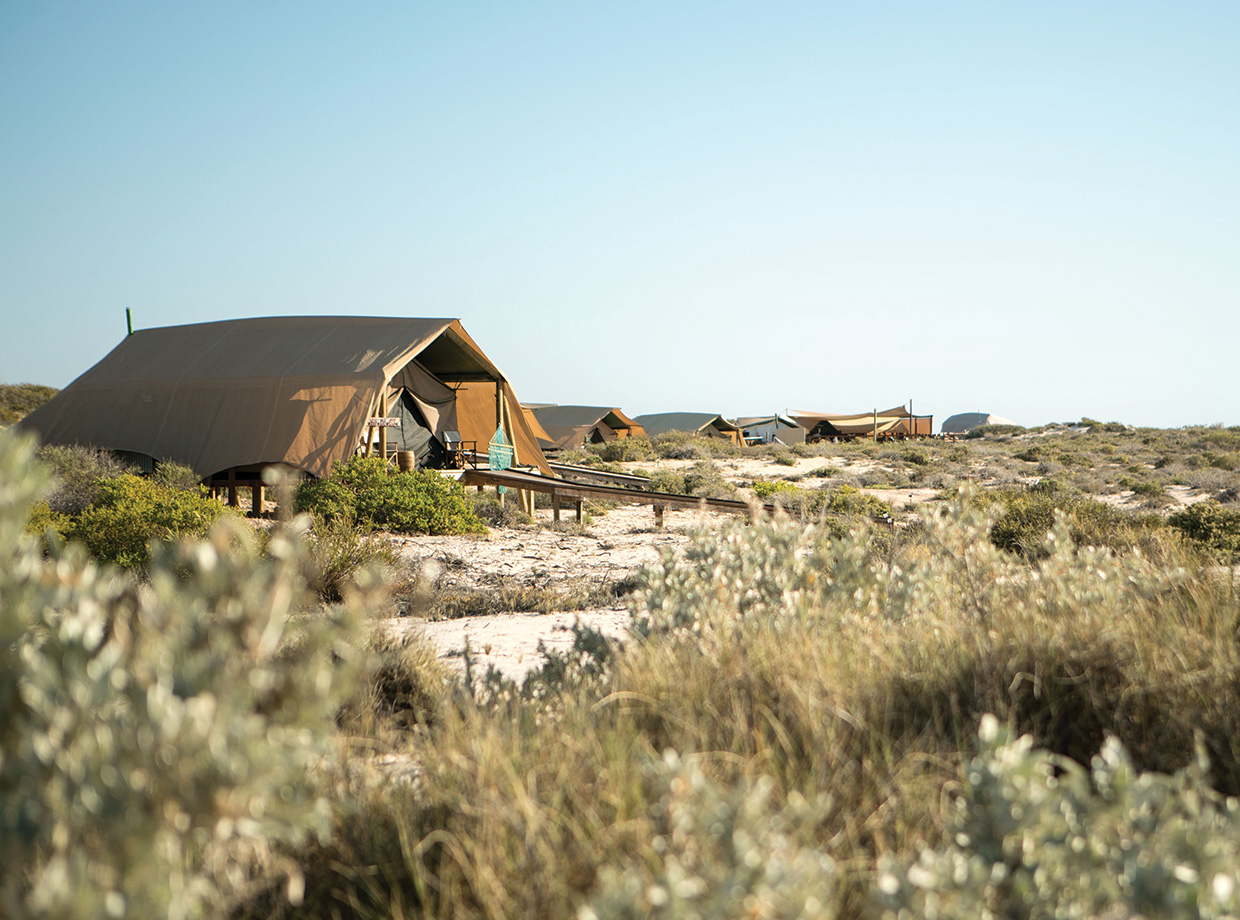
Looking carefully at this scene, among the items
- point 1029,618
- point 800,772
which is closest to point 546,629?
point 1029,618

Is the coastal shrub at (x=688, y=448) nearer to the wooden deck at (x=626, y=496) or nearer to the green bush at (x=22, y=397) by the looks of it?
the wooden deck at (x=626, y=496)

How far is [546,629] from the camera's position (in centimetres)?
630

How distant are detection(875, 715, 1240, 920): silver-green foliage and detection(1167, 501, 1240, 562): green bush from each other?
766cm

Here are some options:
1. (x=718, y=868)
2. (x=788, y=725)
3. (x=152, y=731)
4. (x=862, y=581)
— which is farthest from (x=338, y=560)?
(x=718, y=868)

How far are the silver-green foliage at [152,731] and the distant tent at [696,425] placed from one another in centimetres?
4775

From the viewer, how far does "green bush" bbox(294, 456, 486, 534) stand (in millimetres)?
11023

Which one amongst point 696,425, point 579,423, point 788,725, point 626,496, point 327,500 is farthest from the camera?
point 696,425

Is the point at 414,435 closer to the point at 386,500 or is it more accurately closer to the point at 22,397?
the point at 386,500

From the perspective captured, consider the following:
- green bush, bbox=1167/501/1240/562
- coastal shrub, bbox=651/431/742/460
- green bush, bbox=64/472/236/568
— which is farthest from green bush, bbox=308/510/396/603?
coastal shrub, bbox=651/431/742/460

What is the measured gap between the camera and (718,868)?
161 centimetres

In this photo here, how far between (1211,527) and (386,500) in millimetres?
10287

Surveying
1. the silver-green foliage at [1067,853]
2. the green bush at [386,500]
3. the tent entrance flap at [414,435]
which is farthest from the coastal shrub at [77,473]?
the silver-green foliage at [1067,853]

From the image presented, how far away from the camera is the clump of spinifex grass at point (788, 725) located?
1903 millimetres

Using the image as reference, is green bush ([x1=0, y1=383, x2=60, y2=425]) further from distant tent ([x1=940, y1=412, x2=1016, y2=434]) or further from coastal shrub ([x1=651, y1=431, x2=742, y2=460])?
distant tent ([x1=940, y1=412, x2=1016, y2=434])
